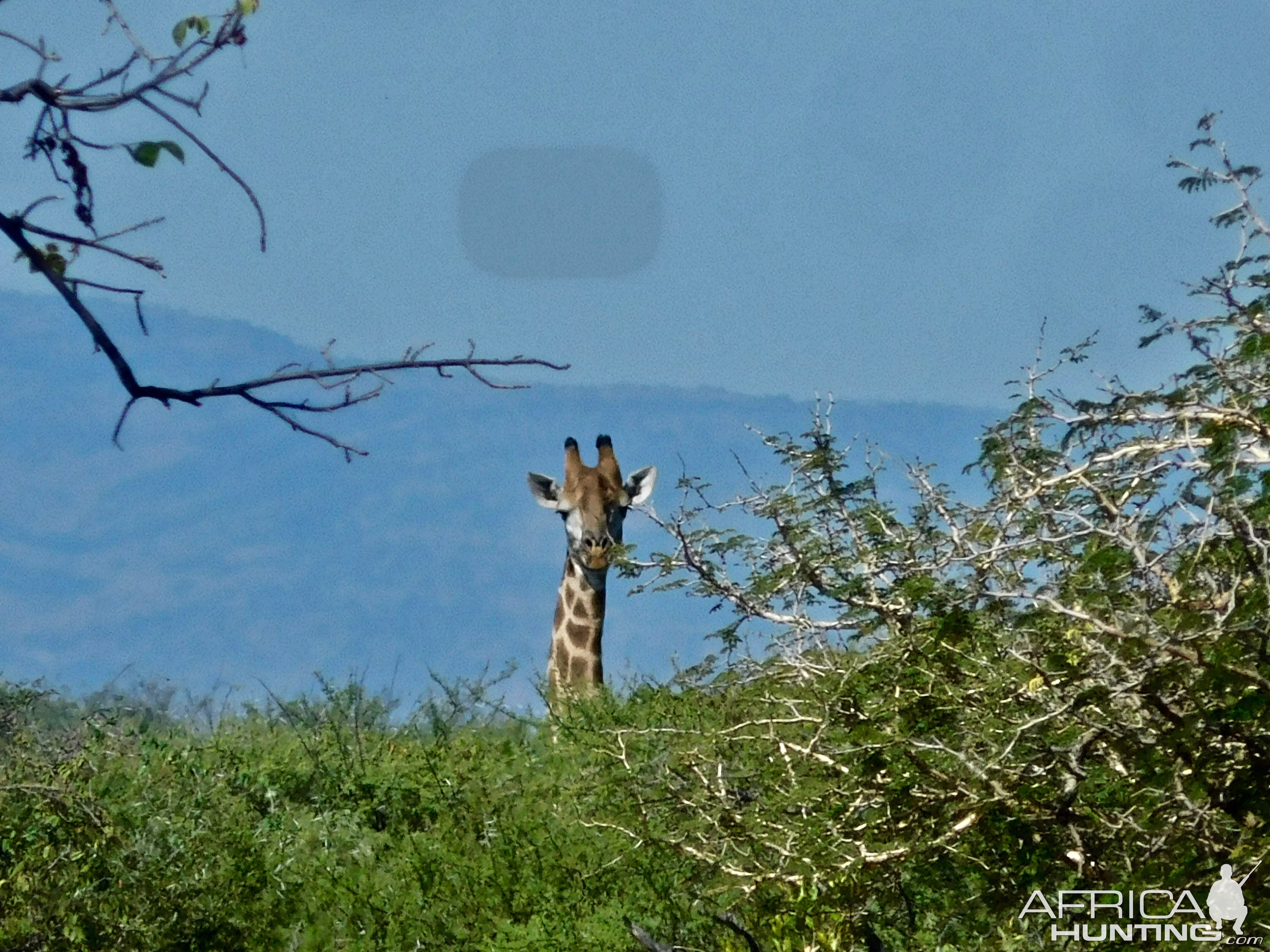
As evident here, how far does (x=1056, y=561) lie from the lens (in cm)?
476

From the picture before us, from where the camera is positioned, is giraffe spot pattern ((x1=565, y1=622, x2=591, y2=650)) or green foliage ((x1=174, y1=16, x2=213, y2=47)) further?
giraffe spot pattern ((x1=565, y1=622, x2=591, y2=650))

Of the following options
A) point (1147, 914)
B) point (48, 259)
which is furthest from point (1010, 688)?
point (48, 259)

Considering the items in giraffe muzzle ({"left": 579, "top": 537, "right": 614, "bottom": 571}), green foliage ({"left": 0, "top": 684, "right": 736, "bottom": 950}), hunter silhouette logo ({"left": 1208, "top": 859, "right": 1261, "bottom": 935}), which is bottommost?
hunter silhouette logo ({"left": 1208, "top": 859, "right": 1261, "bottom": 935})

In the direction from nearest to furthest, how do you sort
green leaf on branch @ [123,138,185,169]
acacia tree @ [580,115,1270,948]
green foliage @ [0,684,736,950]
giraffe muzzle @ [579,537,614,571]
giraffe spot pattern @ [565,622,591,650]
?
green leaf on branch @ [123,138,185,169]
acacia tree @ [580,115,1270,948]
green foliage @ [0,684,736,950]
giraffe muzzle @ [579,537,614,571]
giraffe spot pattern @ [565,622,591,650]

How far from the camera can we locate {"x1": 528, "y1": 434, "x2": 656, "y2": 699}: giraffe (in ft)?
35.6

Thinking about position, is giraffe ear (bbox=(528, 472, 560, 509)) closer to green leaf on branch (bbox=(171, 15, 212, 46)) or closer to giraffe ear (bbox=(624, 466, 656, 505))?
giraffe ear (bbox=(624, 466, 656, 505))

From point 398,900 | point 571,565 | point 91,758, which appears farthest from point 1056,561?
point 571,565

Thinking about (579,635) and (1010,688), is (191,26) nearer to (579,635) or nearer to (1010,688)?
(1010,688)

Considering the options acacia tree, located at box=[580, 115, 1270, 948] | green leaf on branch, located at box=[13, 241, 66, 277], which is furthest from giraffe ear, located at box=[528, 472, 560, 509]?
green leaf on branch, located at box=[13, 241, 66, 277]

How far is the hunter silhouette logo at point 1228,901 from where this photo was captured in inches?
162

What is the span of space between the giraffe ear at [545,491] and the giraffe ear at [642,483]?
1.70 ft

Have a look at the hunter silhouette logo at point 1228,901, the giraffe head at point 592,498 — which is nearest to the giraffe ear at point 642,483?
the giraffe head at point 592,498

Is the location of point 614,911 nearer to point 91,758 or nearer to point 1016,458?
point 1016,458

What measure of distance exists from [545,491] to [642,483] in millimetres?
725
